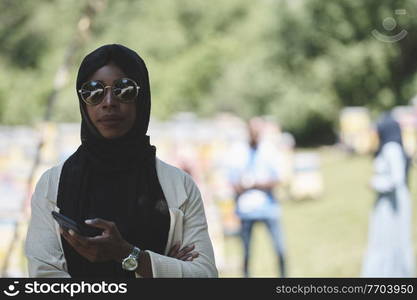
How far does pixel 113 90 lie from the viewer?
1566 millimetres

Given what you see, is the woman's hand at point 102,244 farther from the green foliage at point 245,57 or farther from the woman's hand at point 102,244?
the green foliage at point 245,57

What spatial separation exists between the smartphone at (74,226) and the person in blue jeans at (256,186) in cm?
408

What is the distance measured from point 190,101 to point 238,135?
6666mm

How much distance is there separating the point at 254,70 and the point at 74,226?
1638 centimetres

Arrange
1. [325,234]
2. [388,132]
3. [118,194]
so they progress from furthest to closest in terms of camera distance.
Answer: [325,234]
[388,132]
[118,194]

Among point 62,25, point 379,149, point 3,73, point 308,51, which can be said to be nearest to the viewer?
point 379,149

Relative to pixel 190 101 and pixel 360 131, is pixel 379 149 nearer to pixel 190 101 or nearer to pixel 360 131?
pixel 360 131

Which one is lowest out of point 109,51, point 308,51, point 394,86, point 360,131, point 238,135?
point 109,51

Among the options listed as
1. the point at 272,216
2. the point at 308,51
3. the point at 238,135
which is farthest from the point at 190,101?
the point at 272,216

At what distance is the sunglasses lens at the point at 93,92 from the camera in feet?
5.15

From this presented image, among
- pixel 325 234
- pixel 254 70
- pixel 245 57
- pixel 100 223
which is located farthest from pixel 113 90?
pixel 245 57

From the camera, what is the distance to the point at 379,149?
5.35 metres

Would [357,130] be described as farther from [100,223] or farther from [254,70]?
[100,223]

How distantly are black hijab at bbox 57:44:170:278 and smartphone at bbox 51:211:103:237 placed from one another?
0.07 metres
